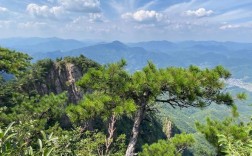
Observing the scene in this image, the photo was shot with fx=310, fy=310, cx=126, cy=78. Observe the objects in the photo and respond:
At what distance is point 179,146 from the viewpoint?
41.9 feet

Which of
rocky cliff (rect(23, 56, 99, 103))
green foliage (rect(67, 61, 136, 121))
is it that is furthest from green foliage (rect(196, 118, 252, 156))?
rocky cliff (rect(23, 56, 99, 103))

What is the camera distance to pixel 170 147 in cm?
1182

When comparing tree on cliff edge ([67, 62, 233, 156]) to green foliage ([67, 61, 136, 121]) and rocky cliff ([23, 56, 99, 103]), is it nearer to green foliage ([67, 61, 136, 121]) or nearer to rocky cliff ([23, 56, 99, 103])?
green foliage ([67, 61, 136, 121])

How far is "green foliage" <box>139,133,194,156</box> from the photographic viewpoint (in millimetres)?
11656

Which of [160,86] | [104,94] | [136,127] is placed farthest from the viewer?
[136,127]

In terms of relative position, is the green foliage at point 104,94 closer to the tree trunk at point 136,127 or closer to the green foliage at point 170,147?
the tree trunk at point 136,127

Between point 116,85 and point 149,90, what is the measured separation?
1.27 metres

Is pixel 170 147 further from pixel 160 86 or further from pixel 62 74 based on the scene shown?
pixel 62 74

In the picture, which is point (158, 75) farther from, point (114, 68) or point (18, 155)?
point (18, 155)

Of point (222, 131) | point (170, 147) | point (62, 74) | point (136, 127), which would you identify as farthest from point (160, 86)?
point (62, 74)

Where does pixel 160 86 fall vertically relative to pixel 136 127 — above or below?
above

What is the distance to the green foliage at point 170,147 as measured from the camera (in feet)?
38.2

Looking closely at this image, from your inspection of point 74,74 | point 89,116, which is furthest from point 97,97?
point 74,74

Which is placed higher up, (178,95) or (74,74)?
(178,95)
